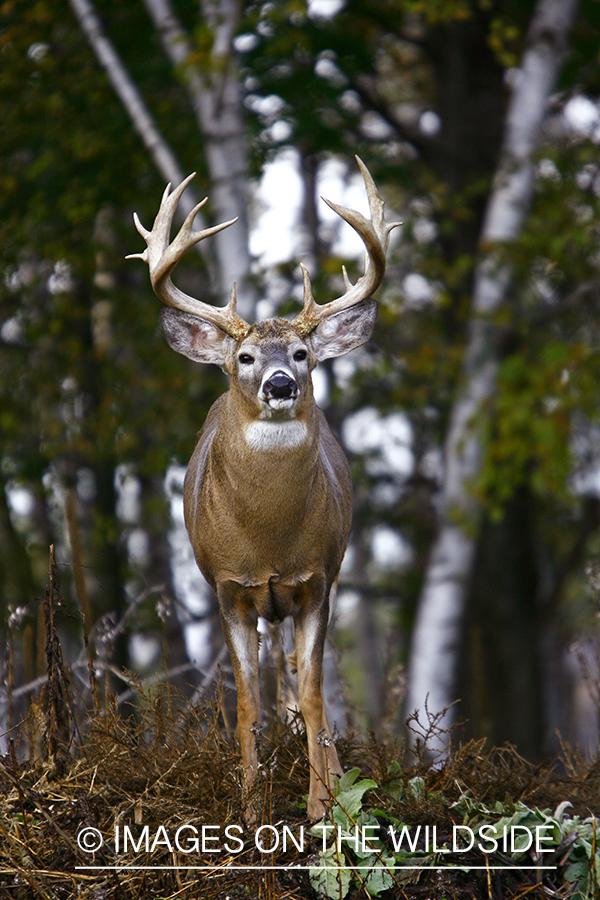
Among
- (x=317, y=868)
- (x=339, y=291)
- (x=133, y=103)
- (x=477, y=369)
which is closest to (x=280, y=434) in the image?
(x=317, y=868)

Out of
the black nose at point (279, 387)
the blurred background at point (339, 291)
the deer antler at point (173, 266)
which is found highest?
the deer antler at point (173, 266)

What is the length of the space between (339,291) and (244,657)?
20.1 feet

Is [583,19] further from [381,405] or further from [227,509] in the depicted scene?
[227,509]

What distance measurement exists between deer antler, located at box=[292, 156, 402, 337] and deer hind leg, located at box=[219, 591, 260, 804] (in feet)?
3.69

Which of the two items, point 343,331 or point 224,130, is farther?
point 224,130

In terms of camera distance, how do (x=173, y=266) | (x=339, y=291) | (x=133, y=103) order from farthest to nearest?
(x=339, y=291), (x=133, y=103), (x=173, y=266)

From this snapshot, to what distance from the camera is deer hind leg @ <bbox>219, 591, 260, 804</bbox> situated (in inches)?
155

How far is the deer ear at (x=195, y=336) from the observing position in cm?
416

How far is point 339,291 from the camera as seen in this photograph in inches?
381

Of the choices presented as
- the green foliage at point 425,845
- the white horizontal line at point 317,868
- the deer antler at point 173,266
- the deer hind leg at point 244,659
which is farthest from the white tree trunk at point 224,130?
the white horizontal line at point 317,868

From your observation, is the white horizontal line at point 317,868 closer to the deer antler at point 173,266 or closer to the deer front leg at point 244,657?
the deer front leg at point 244,657

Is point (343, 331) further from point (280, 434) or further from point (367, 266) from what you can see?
point (280, 434)

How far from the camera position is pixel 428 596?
27.0 feet

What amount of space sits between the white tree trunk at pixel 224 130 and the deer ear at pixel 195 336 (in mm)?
3169
